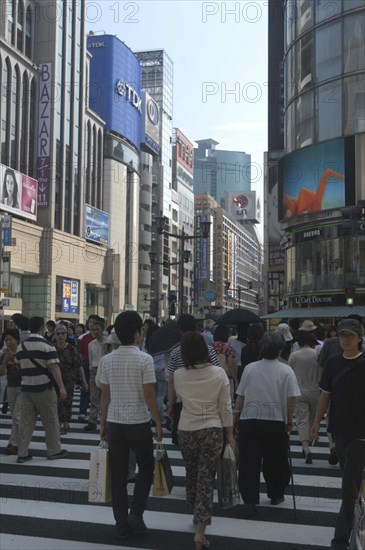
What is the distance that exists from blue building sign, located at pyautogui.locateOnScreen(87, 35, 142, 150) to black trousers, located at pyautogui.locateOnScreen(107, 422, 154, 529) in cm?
6623

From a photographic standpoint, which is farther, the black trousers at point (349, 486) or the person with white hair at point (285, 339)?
the person with white hair at point (285, 339)

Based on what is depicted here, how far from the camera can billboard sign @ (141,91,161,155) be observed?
83.0 meters

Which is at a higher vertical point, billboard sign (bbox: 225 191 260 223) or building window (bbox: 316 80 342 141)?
billboard sign (bbox: 225 191 260 223)

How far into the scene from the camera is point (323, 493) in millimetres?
6816

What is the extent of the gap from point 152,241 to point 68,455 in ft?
273

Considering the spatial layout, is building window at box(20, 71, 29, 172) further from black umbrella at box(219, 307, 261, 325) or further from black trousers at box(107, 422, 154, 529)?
black trousers at box(107, 422, 154, 529)

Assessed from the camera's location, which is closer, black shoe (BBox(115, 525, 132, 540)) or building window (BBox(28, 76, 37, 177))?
black shoe (BBox(115, 525, 132, 540))

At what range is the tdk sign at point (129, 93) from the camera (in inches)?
2768

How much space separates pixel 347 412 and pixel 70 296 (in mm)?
47892

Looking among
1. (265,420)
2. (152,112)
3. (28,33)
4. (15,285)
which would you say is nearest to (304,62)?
(28,33)

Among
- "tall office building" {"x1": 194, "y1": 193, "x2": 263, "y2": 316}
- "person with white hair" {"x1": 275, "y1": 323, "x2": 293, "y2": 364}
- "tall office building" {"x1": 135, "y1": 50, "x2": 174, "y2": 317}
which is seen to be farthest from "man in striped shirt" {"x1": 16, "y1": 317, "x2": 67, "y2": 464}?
"tall office building" {"x1": 194, "y1": 193, "x2": 263, "y2": 316}

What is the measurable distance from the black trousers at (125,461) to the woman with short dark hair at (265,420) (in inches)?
44.4

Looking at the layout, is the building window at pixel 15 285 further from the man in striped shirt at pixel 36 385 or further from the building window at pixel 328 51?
the man in striped shirt at pixel 36 385

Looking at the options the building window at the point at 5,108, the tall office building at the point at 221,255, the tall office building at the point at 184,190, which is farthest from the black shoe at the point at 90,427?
the tall office building at the point at 221,255
